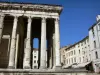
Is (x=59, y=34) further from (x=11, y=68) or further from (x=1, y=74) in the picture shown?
(x=1, y=74)

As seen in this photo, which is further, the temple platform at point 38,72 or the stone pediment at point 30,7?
the stone pediment at point 30,7

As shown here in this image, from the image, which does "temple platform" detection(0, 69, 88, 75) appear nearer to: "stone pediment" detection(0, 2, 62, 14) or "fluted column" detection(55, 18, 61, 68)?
"fluted column" detection(55, 18, 61, 68)

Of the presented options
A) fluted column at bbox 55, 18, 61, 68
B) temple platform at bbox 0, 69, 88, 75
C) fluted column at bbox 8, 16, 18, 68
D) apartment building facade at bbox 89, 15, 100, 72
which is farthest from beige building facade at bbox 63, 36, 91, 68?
fluted column at bbox 8, 16, 18, 68

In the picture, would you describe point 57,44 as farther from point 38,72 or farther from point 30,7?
point 30,7

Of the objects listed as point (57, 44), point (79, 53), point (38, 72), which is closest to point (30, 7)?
point (57, 44)

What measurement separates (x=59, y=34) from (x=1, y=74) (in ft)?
32.4

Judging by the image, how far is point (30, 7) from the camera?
72.3 feet

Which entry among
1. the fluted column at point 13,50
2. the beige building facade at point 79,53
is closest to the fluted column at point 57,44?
the fluted column at point 13,50

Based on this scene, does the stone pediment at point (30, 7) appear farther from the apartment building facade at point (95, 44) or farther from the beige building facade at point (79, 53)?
the beige building facade at point (79, 53)

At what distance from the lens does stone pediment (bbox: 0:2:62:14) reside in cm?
2170

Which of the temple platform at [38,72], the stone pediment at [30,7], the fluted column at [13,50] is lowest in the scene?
the temple platform at [38,72]

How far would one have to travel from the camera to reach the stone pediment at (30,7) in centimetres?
2170

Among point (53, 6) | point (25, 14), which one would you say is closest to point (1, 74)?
point (25, 14)

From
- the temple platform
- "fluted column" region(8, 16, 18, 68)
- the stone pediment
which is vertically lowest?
the temple platform
